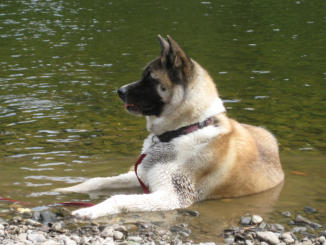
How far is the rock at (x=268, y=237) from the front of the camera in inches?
214

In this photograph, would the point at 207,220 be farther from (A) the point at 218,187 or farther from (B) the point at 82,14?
(B) the point at 82,14

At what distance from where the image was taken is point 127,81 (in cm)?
1482

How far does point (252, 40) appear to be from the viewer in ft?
70.6

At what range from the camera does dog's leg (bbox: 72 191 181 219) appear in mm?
6055

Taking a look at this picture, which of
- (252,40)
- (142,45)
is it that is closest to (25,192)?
(142,45)

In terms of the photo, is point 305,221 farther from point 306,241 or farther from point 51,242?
point 51,242

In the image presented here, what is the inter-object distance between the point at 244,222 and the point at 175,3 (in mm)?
31204

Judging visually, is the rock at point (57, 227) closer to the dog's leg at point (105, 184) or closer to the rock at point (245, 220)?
the dog's leg at point (105, 184)

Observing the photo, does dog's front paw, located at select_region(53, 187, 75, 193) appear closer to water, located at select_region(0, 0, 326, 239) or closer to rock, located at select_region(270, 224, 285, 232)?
water, located at select_region(0, 0, 326, 239)

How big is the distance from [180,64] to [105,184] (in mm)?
1835

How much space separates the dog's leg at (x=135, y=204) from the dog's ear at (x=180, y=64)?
138cm

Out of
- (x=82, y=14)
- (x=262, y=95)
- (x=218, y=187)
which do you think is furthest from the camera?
(x=82, y=14)

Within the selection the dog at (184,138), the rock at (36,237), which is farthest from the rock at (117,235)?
the dog at (184,138)

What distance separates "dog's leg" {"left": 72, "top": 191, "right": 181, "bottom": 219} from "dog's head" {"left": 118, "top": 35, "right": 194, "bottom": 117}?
1.05m
